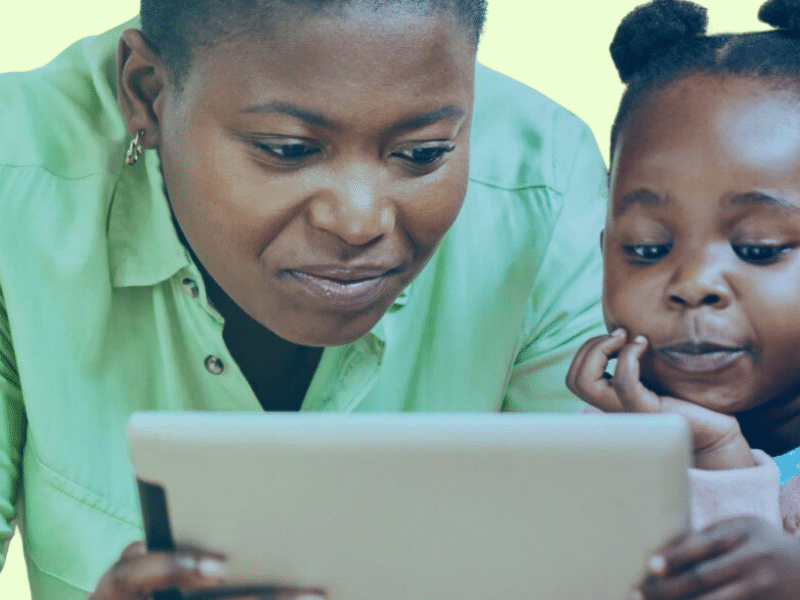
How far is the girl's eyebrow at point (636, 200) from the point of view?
4.57ft

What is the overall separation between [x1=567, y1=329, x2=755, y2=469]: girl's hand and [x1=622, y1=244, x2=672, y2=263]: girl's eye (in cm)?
8

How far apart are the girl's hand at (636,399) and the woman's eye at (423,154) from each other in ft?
0.95

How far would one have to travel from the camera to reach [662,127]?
142 cm

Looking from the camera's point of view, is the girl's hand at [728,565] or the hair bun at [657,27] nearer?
the girl's hand at [728,565]

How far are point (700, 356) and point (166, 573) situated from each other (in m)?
0.62

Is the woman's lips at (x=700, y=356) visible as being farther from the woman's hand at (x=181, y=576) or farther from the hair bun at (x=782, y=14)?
the woman's hand at (x=181, y=576)

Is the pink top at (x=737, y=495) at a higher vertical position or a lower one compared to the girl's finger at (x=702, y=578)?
lower

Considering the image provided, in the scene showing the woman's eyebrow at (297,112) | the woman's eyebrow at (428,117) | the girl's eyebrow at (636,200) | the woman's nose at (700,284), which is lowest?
the woman's nose at (700,284)

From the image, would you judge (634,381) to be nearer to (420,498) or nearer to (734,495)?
(734,495)

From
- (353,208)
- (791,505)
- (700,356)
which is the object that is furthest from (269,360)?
(791,505)

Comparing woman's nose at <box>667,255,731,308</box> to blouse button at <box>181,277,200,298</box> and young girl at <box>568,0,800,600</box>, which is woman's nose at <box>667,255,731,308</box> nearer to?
young girl at <box>568,0,800,600</box>

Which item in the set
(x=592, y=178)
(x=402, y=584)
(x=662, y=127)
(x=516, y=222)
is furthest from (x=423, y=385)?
(x=402, y=584)

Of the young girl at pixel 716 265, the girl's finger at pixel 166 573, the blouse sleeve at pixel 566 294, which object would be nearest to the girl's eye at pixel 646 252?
the young girl at pixel 716 265

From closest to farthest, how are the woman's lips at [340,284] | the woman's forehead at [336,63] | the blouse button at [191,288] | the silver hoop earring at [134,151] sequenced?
the woman's forehead at [336,63] → the woman's lips at [340,284] → the silver hoop earring at [134,151] → the blouse button at [191,288]
